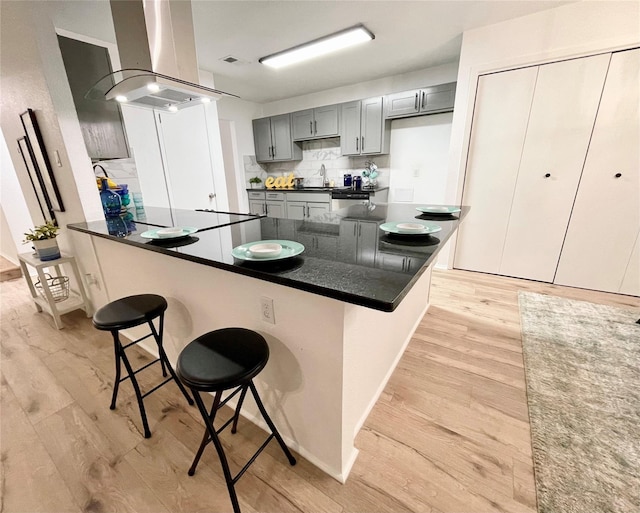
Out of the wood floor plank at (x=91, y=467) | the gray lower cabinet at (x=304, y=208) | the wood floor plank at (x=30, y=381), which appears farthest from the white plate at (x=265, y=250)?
the gray lower cabinet at (x=304, y=208)

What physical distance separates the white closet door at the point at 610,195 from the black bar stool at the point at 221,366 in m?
3.35

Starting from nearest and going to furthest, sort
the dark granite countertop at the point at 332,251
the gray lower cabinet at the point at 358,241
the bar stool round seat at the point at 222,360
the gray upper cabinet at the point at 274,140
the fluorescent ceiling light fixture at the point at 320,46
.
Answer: the dark granite countertop at the point at 332,251 → the bar stool round seat at the point at 222,360 → the gray lower cabinet at the point at 358,241 → the fluorescent ceiling light fixture at the point at 320,46 → the gray upper cabinet at the point at 274,140

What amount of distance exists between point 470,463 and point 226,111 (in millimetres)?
5394

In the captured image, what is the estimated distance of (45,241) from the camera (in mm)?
2199

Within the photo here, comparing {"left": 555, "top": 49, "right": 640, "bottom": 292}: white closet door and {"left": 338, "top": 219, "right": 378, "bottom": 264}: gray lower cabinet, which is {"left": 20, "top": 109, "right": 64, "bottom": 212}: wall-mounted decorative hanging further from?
{"left": 555, "top": 49, "right": 640, "bottom": 292}: white closet door

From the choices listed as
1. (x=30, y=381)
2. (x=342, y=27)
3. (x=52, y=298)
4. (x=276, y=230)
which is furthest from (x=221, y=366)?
(x=342, y=27)

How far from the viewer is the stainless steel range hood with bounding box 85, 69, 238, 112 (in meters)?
1.47

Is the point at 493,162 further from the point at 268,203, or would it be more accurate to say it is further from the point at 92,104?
Answer: the point at 92,104

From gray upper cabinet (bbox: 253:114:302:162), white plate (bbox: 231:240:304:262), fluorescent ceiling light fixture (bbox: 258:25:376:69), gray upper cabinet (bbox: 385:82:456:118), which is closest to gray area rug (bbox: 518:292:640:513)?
white plate (bbox: 231:240:304:262)

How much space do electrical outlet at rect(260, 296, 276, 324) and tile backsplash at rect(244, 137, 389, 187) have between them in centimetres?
375

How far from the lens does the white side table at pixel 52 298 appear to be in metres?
2.17

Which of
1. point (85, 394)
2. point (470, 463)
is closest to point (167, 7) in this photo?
point (85, 394)

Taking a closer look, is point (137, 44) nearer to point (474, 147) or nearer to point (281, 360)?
point (281, 360)

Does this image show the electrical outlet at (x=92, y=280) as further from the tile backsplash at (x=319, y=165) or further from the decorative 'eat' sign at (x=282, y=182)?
the tile backsplash at (x=319, y=165)
